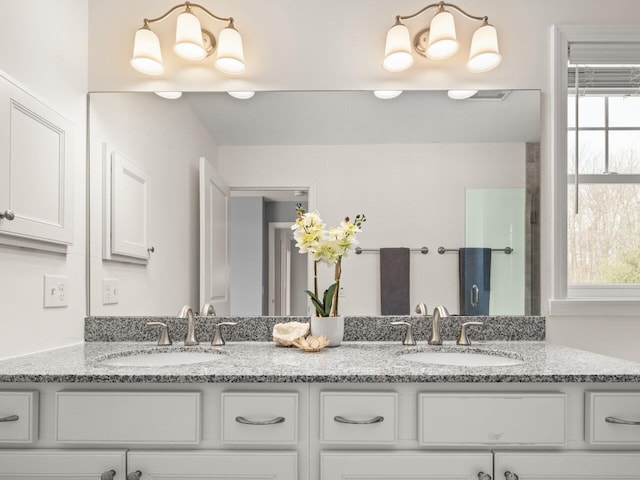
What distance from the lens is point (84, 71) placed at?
198cm

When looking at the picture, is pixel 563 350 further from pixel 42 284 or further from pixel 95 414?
pixel 42 284

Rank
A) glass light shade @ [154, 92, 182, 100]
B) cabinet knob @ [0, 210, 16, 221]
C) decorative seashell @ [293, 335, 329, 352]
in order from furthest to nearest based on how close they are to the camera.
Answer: glass light shade @ [154, 92, 182, 100], decorative seashell @ [293, 335, 329, 352], cabinet knob @ [0, 210, 16, 221]

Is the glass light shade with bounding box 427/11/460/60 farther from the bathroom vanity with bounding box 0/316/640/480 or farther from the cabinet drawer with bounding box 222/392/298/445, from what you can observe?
the cabinet drawer with bounding box 222/392/298/445

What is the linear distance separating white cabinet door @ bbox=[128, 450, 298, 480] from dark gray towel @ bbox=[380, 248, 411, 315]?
32.2 inches

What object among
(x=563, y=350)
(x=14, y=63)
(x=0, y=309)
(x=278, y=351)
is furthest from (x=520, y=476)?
(x=14, y=63)

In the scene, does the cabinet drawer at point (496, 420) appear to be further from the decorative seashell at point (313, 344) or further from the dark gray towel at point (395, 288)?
the dark gray towel at point (395, 288)

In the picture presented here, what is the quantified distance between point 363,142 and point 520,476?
128cm

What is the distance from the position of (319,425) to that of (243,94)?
132 centimetres

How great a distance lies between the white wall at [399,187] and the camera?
196 cm

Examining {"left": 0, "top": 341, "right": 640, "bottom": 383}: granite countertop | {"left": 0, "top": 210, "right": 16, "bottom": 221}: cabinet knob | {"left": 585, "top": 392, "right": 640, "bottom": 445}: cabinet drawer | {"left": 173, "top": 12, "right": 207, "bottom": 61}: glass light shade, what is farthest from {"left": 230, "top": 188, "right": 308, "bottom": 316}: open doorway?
{"left": 585, "top": 392, "right": 640, "bottom": 445}: cabinet drawer

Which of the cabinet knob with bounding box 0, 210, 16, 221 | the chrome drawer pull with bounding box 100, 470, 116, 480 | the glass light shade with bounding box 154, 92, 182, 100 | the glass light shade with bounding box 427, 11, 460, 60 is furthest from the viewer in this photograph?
the glass light shade with bounding box 154, 92, 182, 100

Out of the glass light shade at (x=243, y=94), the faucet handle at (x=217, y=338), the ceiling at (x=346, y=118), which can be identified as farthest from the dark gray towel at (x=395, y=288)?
the glass light shade at (x=243, y=94)

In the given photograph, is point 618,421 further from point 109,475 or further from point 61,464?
point 61,464

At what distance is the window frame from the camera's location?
1931mm
